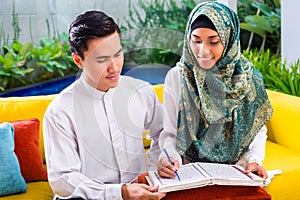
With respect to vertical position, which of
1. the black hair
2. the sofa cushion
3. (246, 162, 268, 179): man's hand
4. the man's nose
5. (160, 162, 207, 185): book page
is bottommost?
the sofa cushion

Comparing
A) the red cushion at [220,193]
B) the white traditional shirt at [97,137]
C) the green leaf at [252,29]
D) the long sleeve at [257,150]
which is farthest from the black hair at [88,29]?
the green leaf at [252,29]

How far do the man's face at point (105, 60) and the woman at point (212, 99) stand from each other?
1.30 ft

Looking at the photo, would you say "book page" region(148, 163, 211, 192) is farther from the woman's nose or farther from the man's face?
the woman's nose

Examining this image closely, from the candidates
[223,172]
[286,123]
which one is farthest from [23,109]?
[286,123]

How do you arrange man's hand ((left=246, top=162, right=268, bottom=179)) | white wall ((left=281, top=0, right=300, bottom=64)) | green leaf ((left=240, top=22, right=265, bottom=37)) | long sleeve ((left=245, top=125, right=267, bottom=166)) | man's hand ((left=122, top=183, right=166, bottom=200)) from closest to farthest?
1. man's hand ((left=122, top=183, right=166, bottom=200))
2. man's hand ((left=246, top=162, right=268, bottom=179))
3. long sleeve ((left=245, top=125, right=267, bottom=166))
4. white wall ((left=281, top=0, right=300, bottom=64))
5. green leaf ((left=240, top=22, right=265, bottom=37))

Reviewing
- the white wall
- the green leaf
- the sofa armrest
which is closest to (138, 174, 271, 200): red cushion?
the sofa armrest

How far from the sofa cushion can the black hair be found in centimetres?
66

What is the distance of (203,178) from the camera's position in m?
1.67

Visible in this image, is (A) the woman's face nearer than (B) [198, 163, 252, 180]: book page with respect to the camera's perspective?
No

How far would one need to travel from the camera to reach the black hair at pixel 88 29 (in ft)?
5.59

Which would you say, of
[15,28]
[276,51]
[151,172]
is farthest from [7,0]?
[276,51]

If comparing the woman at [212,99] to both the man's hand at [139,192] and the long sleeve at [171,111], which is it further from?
the man's hand at [139,192]

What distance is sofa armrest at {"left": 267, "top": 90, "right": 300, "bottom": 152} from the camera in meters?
2.51

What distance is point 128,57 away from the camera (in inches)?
68.9
